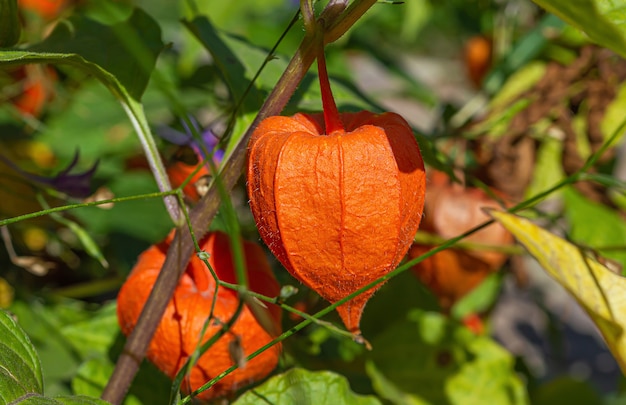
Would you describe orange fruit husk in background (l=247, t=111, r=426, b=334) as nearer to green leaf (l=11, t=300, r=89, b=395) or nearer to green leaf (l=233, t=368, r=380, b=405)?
green leaf (l=233, t=368, r=380, b=405)

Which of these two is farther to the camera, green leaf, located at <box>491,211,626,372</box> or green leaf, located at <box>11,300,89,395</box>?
green leaf, located at <box>11,300,89,395</box>

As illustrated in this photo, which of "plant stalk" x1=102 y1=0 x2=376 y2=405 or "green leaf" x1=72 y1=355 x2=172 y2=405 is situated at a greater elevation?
"plant stalk" x1=102 y1=0 x2=376 y2=405

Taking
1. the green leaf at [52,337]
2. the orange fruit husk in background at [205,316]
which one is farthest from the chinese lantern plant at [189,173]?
the green leaf at [52,337]

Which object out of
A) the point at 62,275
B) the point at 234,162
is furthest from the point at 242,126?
the point at 62,275

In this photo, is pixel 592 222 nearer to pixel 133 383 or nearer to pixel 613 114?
pixel 613 114

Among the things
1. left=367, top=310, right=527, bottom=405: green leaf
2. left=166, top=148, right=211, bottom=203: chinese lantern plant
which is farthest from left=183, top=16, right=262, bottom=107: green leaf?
left=367, top=310, right=527, bottom=405: green leaf
